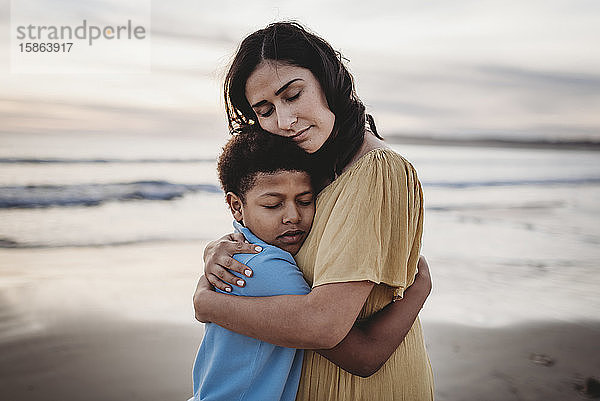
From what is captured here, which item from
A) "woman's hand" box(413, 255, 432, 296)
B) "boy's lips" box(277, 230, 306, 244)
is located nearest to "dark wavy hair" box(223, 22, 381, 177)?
"boy's lips" box(277, 230, 306, 244)

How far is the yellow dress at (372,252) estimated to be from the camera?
5.67 ft

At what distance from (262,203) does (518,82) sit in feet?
92.7

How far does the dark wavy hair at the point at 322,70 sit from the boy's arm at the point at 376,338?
507 millimetres

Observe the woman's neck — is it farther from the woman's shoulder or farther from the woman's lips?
the woman's lips

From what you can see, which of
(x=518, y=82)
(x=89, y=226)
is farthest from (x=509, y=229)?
(x=518, y=82)

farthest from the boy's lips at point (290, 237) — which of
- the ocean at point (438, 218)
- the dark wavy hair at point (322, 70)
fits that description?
the ocean at point (438, 218)

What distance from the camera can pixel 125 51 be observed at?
1600 cm

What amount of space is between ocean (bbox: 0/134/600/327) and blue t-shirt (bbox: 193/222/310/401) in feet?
12.9

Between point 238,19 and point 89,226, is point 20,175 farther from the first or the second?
point 238,19

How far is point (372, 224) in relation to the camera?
1750 mm

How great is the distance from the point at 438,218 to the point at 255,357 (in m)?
9.95

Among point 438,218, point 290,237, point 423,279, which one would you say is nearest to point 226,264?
point 290,237

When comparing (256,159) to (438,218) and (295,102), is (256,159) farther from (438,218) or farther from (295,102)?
(438,218)

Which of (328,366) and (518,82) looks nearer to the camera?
(328,366)
